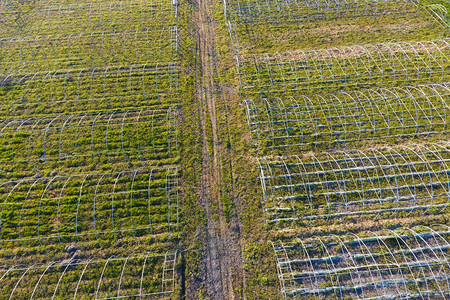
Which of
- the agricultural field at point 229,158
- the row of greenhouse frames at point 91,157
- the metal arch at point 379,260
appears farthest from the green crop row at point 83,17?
the metal arch at point 379,260

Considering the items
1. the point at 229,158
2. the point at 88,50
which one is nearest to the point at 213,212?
the point at 229,158

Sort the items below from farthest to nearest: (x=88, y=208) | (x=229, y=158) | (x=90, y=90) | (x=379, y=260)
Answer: (x=90, y=90) < (x=229, y=158) < (x=88, y=208) < (x=379, y=260)

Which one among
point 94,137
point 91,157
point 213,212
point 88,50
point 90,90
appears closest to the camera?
point 213,212

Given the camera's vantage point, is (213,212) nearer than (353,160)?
Yes

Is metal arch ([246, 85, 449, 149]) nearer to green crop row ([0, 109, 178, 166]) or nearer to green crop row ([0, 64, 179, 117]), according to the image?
green crop row ([0, 109, 178, 166])

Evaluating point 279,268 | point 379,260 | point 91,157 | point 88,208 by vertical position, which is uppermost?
point 91,157

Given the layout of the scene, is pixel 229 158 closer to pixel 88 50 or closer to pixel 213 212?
pixel 213 212

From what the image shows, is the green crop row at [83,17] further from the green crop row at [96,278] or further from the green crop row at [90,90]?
the green crop row at [96,278]

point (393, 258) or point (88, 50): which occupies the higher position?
point (88, 50)
